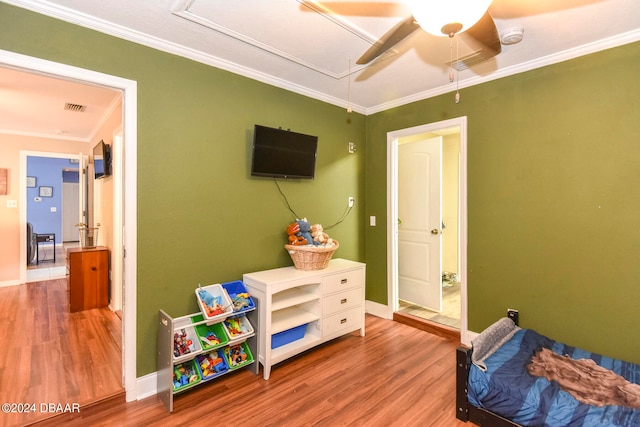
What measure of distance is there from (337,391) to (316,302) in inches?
30.3

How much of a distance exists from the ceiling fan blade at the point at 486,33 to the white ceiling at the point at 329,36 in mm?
301

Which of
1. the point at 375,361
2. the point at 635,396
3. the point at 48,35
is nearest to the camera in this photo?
the point at 635,396

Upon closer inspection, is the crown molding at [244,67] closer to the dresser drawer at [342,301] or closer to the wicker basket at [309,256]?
the wicker basket at [309,256]

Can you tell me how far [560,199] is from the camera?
2459mm

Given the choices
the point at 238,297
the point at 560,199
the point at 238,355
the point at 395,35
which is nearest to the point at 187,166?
the point at 238,297

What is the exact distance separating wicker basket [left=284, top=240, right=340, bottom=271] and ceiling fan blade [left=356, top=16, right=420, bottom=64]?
63.2 inches

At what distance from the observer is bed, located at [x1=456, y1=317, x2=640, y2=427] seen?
1.62 meters

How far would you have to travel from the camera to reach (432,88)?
312 cm

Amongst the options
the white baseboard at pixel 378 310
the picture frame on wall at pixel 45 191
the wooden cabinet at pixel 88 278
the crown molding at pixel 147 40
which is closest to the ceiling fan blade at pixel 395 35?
the crown molding at pixel 147 40

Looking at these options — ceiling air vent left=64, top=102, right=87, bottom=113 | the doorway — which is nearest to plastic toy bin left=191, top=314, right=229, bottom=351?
ceiling air vent left=64, top=102, right=87, bottom=113

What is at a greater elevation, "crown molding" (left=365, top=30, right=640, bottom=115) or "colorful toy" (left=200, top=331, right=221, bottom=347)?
"crown molding" (left=365, top=30, right=640, bottom=115)

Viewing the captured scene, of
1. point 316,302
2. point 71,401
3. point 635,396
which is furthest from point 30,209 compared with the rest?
point 635,396

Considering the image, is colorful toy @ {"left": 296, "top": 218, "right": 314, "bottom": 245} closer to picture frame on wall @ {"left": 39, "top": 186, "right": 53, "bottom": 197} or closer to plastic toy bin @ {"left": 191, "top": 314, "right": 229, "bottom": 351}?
plastic toy bin @ {"left": 191, "top": 314, "right": 229, "bottom": 351}

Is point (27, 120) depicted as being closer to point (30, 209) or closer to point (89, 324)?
point (89, 324)
